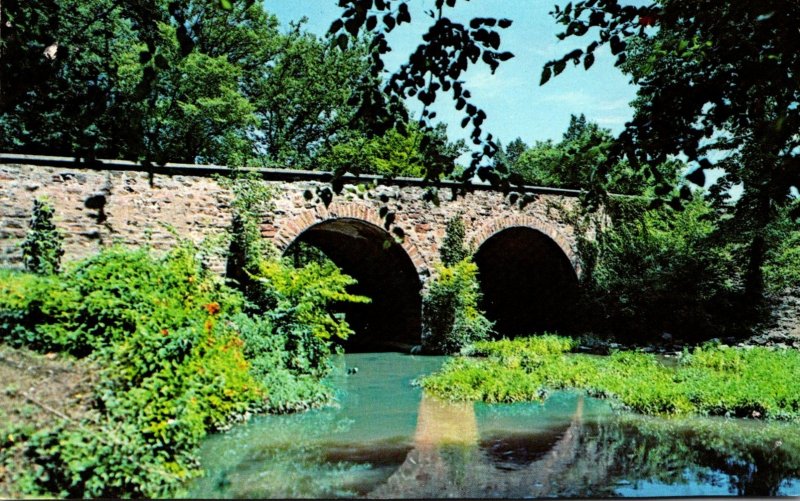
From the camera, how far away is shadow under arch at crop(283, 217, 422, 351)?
9883 mm

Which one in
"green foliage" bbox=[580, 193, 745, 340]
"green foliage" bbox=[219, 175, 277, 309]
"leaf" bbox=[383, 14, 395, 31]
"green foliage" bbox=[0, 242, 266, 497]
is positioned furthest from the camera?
"green foliage" bbox=[580, 193, 745, 340]

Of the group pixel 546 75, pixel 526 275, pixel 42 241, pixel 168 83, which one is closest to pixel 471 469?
pixel 546 75

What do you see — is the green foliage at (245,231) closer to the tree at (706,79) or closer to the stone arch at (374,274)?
the stone arch at (374,274)

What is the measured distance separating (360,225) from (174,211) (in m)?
2.94

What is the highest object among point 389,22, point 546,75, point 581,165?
point 389,22

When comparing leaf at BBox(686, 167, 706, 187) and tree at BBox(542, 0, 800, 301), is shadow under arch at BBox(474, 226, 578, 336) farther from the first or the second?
leaf at BBox(686, 167, 706, 187)

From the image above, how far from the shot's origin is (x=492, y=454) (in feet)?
12.9

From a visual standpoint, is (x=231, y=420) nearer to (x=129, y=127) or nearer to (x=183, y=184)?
(x=129, y=127)

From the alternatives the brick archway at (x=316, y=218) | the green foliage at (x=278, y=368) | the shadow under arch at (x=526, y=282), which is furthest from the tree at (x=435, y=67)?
the shadow under arch at (x=526, y=282)

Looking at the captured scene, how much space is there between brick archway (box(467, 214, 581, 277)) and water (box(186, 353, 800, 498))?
4728mm

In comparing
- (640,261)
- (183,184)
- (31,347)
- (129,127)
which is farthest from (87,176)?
(640,261)

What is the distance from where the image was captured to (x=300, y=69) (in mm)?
6898

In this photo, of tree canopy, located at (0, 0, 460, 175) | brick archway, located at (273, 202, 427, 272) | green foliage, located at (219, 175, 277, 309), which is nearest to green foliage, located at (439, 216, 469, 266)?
brick archway, located at (273, 202, 427, 272)

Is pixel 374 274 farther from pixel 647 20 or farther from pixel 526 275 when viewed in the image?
pixel 647 20
